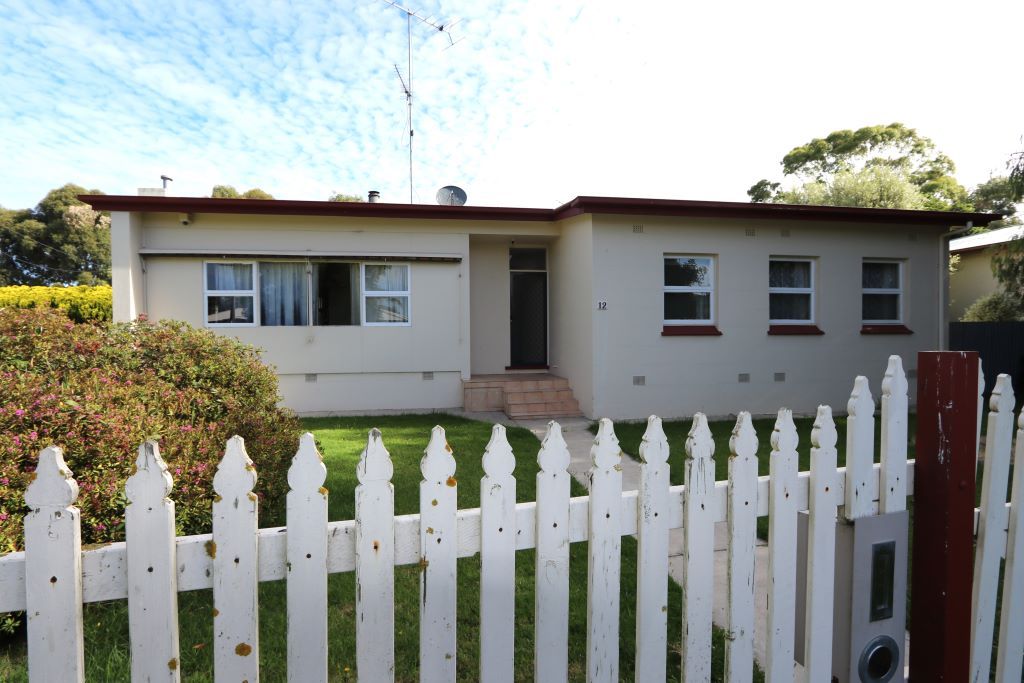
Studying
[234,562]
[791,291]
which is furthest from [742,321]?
[234,562]

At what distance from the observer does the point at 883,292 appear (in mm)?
11234

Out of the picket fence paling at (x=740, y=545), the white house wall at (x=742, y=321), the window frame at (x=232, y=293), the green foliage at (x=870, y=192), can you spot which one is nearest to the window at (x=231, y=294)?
the window frame at (x=232, y=293)

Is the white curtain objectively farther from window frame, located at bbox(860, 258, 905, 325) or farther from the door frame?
window frame, located at bbox(860, 258, 905, 325)

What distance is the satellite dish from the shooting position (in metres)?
12.1

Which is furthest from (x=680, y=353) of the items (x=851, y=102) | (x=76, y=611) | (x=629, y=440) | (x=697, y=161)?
(x=851, y=102)

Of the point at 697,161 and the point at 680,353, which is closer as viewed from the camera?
the point at 680,353

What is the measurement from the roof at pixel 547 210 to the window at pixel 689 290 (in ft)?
3.04

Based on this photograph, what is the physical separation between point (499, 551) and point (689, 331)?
9.34 metres

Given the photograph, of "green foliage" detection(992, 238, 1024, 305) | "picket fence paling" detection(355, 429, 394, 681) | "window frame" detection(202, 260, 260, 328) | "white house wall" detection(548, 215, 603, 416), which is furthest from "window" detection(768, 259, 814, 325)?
"picket fence paling" detection(355, 429, 394, 681)

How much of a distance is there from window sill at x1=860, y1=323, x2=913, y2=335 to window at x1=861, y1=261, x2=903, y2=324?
164 mm

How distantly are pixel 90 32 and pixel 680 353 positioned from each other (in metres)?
12.2

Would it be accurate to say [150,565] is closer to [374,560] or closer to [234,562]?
[234,562]

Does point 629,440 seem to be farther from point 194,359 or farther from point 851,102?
point 851,102

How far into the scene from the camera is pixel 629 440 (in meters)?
7.77
